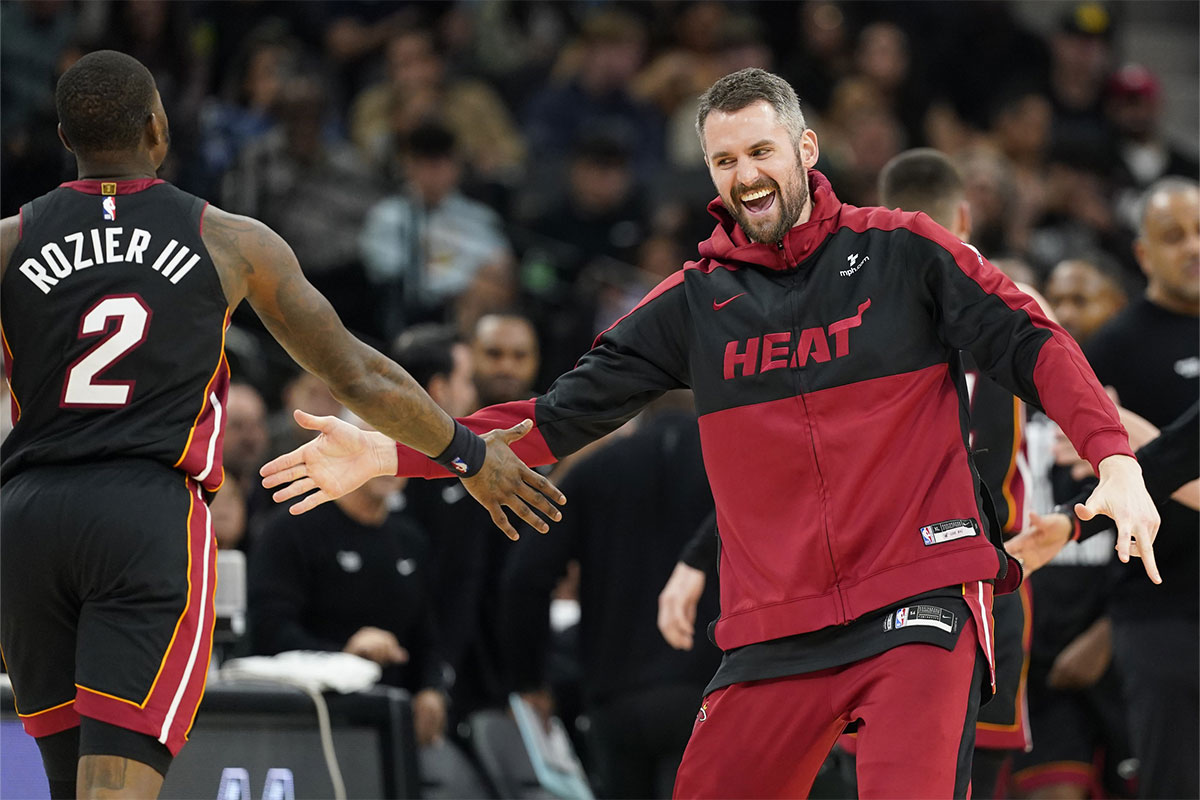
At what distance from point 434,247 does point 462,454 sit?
6566 millimetres

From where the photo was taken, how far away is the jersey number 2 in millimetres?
4297

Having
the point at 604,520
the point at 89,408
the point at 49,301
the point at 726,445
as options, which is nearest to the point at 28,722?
the point at 89,408

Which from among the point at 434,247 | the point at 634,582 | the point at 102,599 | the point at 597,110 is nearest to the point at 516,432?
the point at 102,599

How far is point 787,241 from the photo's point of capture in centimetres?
459

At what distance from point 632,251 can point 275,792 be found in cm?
708

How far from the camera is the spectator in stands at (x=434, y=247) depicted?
10.7 meters

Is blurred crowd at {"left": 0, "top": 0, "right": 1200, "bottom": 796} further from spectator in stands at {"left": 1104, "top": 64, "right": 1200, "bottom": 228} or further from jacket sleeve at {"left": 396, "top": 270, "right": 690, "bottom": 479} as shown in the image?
jacket sleeve at {"left": 396, "top": 270, "right": 690, "bottom": 479}

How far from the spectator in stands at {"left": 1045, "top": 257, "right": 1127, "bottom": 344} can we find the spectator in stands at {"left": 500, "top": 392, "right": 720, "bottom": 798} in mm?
2379

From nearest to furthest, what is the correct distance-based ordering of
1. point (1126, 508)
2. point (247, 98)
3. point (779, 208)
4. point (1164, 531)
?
point (1126, 508), point (779, 208), point (1164, 531), point (247, 98)

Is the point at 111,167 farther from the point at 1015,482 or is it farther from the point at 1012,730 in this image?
the point at 1012,730

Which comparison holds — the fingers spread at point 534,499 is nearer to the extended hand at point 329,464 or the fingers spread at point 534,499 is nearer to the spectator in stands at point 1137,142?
the extended hand at point 329,464

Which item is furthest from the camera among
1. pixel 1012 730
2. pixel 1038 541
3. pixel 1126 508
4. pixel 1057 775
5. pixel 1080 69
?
Result: pixel 1080 69

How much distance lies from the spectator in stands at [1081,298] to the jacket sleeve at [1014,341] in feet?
14.3

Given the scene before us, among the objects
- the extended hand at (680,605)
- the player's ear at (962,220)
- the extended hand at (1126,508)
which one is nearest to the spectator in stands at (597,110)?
the player's ear at (962,220)
